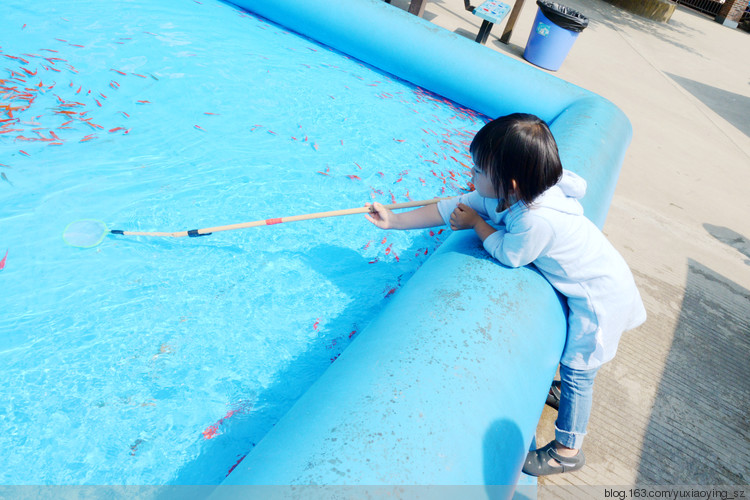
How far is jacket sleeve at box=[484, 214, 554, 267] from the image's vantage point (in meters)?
1.79

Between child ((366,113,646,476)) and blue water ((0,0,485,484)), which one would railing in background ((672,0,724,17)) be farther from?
child ((366,113,646,476))

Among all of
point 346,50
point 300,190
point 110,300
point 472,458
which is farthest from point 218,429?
point 346,50

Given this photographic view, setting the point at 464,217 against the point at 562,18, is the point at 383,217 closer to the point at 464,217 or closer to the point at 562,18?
the point at 464,217

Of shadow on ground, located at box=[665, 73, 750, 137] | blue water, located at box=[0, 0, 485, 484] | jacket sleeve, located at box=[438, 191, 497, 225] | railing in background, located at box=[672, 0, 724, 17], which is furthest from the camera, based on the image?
railing in background, located at box=[672, 0, 724, 17]

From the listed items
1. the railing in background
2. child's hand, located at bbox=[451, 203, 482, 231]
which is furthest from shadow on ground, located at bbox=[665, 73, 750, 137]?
the railing in background

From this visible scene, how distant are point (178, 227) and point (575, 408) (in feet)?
8.32

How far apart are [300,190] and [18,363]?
Result: 6.53 ft

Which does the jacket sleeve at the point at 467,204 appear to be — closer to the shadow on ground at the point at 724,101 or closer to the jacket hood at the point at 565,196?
the jacket hood at the point at 565,196

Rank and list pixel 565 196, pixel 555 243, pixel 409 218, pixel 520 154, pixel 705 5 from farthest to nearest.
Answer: pixel 705 5 → pixel 409 218 → pixel 565 196 → pixel 555 243 → pixel 520 154

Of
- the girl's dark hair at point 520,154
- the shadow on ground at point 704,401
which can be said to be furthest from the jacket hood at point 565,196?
the shadow on ground at point 704,401

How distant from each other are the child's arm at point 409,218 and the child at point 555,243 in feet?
0.07

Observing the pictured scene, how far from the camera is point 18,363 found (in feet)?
6.92

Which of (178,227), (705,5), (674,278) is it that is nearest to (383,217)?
(178,227)

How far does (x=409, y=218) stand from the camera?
238 centimetres
